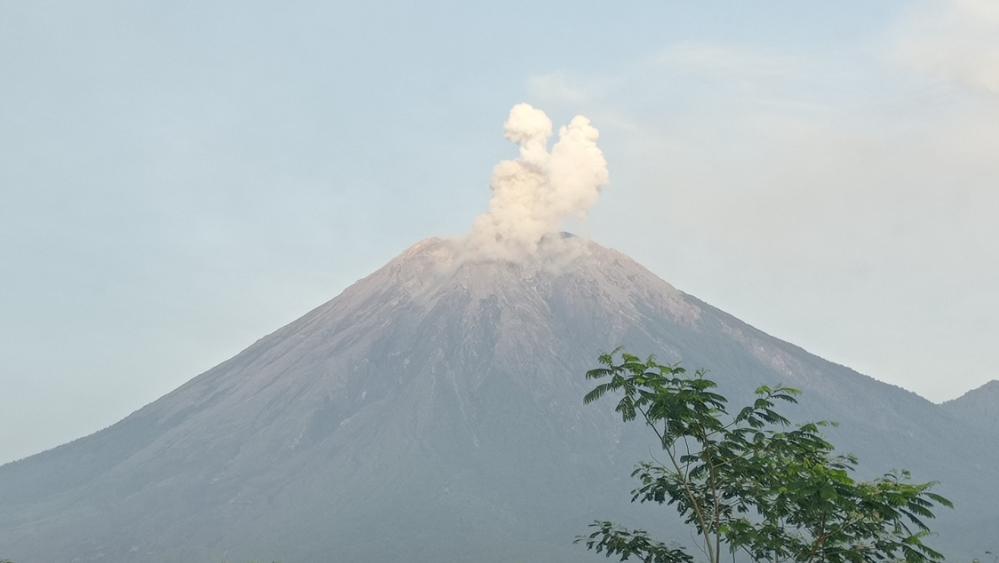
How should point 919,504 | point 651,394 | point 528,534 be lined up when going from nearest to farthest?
1. point 919,504
2. point 651,394
3. point 528,534

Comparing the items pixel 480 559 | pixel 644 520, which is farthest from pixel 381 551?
pixel 644 520

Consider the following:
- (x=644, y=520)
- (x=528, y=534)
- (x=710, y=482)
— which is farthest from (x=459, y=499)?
(x=710, y=482)

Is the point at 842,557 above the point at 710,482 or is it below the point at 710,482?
below

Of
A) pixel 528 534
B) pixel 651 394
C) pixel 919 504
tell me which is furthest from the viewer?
pixel 528 534

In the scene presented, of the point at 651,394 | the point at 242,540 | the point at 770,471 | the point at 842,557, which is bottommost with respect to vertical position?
the point at 842,557

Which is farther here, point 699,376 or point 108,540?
point 108,540

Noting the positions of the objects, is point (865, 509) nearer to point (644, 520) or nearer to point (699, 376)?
point (699, 376)
